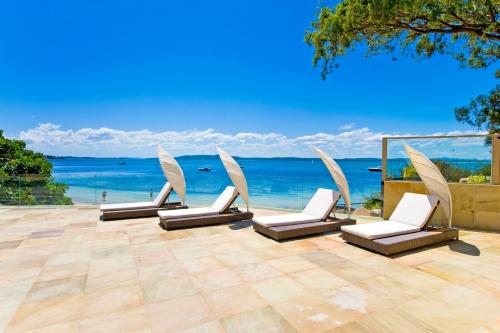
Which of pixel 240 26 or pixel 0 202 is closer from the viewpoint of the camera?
pixel 0 202

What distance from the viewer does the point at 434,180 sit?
596cm

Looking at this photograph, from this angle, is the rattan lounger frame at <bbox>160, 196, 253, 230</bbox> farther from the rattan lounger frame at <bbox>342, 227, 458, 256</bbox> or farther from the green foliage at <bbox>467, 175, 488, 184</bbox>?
the green foliage at <bbox>467, 175, 488, 184</bbox>

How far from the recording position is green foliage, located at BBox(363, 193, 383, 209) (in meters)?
8.96

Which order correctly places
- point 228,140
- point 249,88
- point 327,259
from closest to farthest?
1. point 327,259
2. point 249,88
3. point 228,140

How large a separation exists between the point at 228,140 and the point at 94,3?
64.6m

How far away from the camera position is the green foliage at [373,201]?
8.96 metres

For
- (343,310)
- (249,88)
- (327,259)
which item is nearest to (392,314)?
(343,310)

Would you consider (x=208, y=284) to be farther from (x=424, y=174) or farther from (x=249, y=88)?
(x=249, y=88)

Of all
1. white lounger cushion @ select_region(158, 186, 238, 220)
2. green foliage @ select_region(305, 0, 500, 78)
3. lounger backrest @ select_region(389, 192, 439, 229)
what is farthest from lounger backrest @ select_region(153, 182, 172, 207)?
lounger backrest @ select_region(389, 192, 439, 229)

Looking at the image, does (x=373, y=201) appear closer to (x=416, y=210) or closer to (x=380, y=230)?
(x=416, y=210)

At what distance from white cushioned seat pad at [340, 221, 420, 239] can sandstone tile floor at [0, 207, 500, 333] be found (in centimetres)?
33

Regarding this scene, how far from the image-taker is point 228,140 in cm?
7975

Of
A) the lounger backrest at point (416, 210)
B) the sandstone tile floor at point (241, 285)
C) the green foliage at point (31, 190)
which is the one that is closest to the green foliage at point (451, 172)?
the sandstone tile floor at point (241, 285)

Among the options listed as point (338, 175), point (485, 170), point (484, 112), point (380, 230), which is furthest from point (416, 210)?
point (484, 112)
